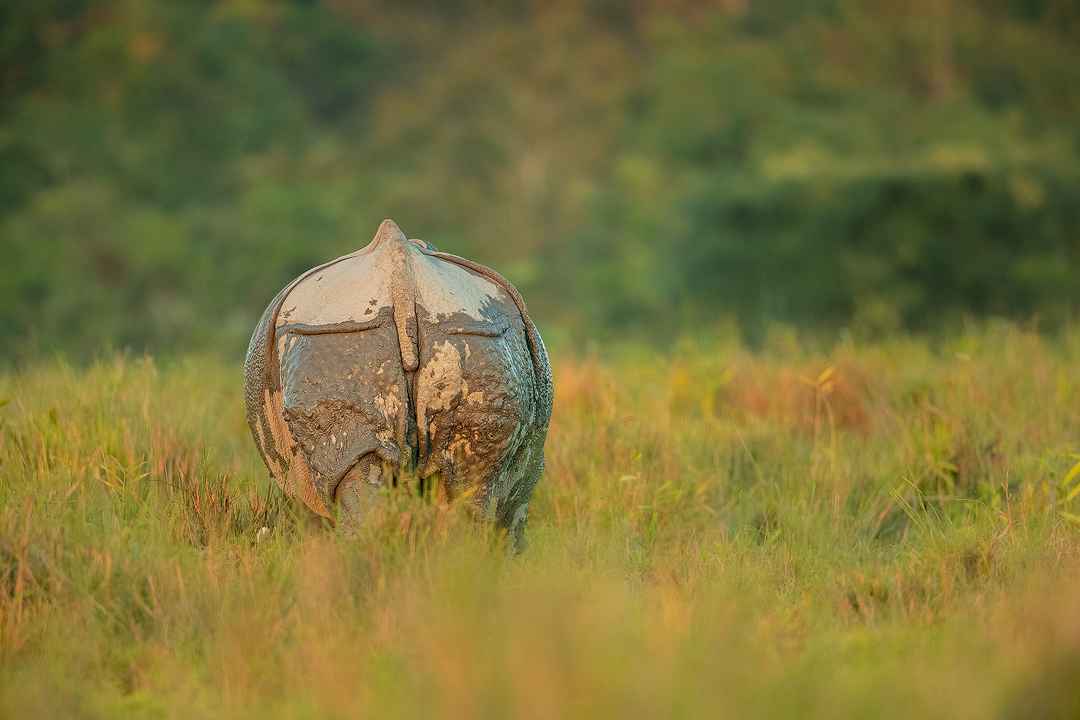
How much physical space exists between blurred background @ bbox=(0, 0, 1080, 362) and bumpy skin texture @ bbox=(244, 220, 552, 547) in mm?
12866

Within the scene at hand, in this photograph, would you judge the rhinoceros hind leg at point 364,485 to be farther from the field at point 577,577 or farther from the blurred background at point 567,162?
the blurred background at point 567,162

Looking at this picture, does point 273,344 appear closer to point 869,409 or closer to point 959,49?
point 869,409

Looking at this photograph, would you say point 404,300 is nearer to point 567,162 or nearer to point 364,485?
point 364,485

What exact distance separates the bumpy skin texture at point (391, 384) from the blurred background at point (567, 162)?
507 inches

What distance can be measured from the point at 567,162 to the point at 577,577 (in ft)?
64.6

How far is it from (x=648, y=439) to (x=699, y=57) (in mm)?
18395

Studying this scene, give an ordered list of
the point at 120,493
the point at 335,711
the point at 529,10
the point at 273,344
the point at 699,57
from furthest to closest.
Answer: the point at 529,10 → the point at 699,57 → the point at 120,493 → the point at 273,344 → the point at 335,711

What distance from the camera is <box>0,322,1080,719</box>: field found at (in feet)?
7.06

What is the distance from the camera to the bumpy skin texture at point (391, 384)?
277cm

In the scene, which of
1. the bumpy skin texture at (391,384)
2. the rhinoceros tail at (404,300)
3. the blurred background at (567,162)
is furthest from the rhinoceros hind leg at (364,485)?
the blurred background at (567,162)

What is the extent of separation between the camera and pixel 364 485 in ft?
9.12

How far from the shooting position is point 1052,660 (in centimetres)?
224

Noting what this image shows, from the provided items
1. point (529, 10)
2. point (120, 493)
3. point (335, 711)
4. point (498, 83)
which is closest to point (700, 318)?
point (498, 83)

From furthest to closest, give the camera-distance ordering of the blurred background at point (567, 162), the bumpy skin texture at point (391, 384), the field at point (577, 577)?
the blurred background at point (567, 162)
the bumpy skin texture at point (391, 384)
the field at point (577, 577)
